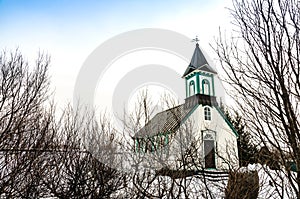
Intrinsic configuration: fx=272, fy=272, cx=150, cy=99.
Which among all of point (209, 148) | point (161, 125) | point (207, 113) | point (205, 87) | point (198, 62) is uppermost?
point (198, 62)

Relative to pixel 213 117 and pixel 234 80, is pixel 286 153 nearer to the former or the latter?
pixel 234 80

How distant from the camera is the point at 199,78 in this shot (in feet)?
52.2

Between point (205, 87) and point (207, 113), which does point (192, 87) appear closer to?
point (205, 87)

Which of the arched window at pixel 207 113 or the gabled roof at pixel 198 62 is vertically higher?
the gabled roof at pixel 198 62

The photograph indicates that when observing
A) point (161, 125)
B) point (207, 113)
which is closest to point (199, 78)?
point (207, 113)

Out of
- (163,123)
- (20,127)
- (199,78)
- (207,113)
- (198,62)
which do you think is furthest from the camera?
(198,62)

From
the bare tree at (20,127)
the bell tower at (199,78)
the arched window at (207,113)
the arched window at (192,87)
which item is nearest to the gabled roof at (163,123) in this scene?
the bare tree at (20,127)

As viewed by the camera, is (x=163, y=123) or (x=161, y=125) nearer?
(x=161, y=125)

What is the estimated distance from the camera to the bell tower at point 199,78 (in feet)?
51.6

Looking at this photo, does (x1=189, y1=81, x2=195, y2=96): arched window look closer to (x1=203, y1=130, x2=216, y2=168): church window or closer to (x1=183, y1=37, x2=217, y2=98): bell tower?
(x1=183, y1=37, x2=217, y2=98): bell tower

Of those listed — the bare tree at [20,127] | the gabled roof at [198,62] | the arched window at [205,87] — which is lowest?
the bare tree at [20,127]

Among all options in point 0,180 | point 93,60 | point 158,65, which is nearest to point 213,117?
point 158,65

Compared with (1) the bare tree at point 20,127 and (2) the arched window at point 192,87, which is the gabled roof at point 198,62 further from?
(1) the bare tree at point 20,127

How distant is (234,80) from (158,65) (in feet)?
15.8
